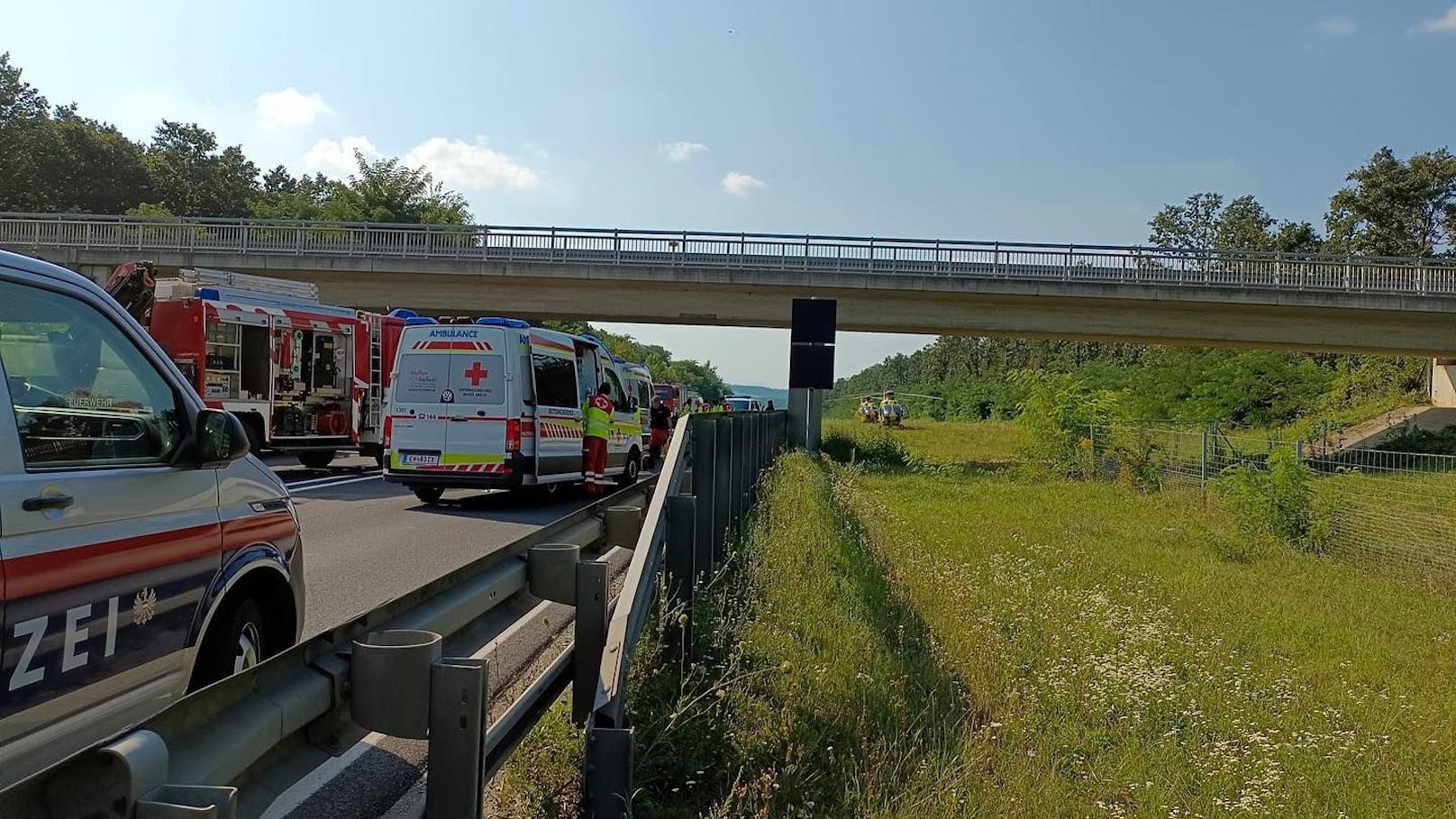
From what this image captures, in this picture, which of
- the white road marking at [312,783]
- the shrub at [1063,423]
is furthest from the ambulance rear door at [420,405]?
the shrub at [1063,423]

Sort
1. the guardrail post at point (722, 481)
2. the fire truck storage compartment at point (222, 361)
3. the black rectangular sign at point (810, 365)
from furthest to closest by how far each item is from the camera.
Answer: the black rectangular sign at point (810, 365)
the fire truck storage compartment at point (222, 361)
the guardrail post at point (722, 481)

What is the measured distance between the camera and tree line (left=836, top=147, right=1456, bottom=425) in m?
42.8

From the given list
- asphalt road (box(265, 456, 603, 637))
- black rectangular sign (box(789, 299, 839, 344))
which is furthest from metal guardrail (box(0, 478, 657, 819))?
black rectangular sign (box(789, 299, 839, 344))

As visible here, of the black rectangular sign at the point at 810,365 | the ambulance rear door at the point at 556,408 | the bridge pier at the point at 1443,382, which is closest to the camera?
the ambulance rear door at the point at 556,408

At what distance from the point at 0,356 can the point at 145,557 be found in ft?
2.41

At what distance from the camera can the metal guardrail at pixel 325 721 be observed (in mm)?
1616

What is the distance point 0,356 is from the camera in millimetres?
3012

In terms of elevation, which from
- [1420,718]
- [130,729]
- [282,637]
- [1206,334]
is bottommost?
[1420,718]

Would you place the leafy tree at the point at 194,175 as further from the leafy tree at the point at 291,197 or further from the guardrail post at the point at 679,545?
the guardrail post at the point at 679,545

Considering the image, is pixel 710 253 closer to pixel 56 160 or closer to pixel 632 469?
pixel 632 469

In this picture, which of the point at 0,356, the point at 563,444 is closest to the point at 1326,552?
the point at 563,444

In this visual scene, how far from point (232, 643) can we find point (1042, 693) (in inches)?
175

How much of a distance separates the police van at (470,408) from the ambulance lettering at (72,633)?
10076 millimetres

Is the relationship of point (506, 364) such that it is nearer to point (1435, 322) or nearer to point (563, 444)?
point (563, 444)
